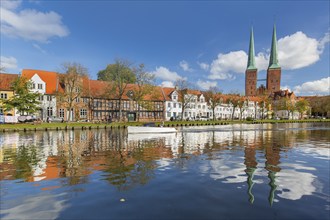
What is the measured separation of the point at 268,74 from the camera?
179 m

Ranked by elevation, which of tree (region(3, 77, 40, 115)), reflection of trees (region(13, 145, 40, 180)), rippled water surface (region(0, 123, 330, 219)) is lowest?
reflection of trees (region(13, 145, 40, 180))

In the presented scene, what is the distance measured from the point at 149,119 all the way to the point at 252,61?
448 feet

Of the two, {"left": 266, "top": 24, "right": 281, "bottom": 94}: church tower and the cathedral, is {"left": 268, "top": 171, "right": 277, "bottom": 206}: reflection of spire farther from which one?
{"left": 266, "top": 24, "right": 281, "bottom": 94}: church tower

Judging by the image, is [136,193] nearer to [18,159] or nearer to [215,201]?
[215,201]

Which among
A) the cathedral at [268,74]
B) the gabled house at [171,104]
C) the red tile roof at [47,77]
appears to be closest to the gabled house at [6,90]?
the red tile roof at [47,77]

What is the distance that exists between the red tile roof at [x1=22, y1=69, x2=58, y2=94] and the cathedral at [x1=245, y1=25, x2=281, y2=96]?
153 meters

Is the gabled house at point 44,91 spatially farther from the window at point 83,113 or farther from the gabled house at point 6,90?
the window at point 83,113

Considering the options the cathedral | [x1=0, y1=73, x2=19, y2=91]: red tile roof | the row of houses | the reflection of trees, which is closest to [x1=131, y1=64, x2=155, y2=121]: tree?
the row of houses

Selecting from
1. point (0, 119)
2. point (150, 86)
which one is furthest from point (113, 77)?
point (0, 119)

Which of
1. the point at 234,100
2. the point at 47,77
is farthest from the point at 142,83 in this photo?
the point at 234,100

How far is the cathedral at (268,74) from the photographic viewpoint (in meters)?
175

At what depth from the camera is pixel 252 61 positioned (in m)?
184

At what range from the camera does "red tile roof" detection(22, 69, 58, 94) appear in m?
67.1

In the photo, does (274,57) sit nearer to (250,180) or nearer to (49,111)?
(49,111)
